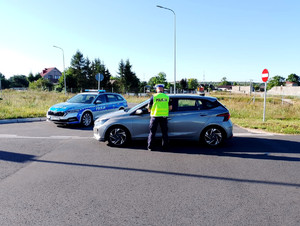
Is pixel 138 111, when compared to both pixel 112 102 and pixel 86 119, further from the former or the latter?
pixel 112 102

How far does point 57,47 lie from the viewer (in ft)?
102

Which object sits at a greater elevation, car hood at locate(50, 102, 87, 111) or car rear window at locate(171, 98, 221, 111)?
car rear window at locate(171, 98, 221, 111)

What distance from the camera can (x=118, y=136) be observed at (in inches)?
258

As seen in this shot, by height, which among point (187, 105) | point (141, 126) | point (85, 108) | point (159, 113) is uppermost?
point (187, 105)

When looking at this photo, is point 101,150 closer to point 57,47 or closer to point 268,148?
point 268,148

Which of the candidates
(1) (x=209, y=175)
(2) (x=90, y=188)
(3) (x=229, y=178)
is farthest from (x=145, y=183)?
(3) (x=229, y=178)

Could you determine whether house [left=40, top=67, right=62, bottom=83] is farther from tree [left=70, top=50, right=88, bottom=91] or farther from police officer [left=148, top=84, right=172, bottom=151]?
police officer [left=148, top=84, right=172, bottom=151]

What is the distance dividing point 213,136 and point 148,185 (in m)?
3.27

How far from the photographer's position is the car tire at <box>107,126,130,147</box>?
258 inches

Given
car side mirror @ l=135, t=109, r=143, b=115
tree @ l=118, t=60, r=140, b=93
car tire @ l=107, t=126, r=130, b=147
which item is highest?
tree @ l=118, t=60, r=140, b=93

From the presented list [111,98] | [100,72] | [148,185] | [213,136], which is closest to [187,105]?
[213,136]

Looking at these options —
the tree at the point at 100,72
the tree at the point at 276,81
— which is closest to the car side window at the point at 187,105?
the tree at the point at 100,72

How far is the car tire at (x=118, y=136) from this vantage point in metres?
6.55

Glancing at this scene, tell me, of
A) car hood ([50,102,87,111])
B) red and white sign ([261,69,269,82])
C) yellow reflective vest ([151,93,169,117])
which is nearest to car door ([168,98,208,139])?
yellow reflective vest ([151,93,169,117])
